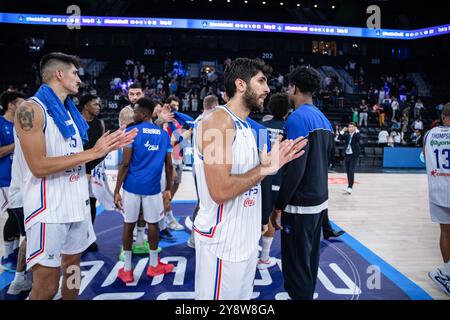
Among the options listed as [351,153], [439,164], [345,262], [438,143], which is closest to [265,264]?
[345,262]

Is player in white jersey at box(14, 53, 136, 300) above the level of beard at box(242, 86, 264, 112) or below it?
below

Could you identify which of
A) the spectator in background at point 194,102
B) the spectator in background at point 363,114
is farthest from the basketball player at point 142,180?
the spectator in background at point 363,114

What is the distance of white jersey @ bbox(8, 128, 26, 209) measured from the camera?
9.18 feet

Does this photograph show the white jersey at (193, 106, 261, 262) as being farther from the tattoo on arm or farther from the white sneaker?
the white sneaker

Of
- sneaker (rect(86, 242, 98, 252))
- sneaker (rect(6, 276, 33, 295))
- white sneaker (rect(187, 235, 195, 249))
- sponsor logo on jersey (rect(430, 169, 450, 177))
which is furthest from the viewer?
white sneaker (rect(187, 235, 195, 249))

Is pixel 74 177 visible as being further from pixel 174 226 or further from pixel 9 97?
pixel 174 226

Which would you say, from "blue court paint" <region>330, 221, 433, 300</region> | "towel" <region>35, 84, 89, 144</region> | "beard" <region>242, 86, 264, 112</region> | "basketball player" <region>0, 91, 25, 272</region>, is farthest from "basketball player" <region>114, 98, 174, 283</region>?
"blue court paint" <region>330, 221, 433, 300</region>

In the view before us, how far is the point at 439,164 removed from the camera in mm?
3859

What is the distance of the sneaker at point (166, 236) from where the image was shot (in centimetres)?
507

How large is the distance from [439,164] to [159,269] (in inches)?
133

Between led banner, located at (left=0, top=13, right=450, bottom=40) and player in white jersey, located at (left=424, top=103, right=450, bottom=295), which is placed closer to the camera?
player in white jersey, located at (left=424, top=103, right=450, bottom=295)

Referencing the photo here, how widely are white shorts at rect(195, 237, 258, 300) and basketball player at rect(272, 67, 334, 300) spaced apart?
894mm

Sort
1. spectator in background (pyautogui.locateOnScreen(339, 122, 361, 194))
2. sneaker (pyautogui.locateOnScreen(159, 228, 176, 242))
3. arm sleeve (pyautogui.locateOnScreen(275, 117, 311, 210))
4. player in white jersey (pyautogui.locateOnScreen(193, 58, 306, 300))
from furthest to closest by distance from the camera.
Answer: spectator in background (pyautogui.locateOnScreen(339, 122, 361, 194)) < sneaker (pyautogui.locateOnScreen(159, 228, 176, 242)) < arm sleeve (pyautogui.locateOnScreen(275, 117, 311, 210)) < player in white jersey (pyautogui.locateOnScreen(193, 58, 306, 300))
